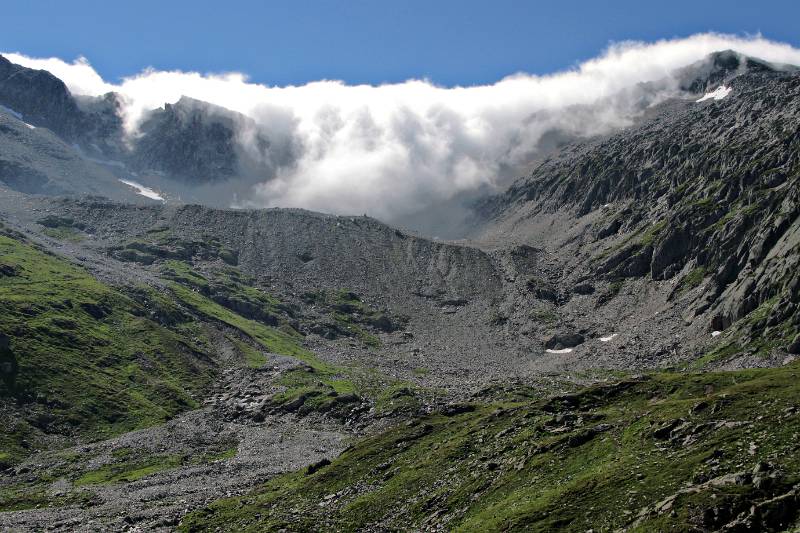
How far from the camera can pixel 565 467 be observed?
84125mm

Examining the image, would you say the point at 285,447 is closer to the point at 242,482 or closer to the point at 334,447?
the point at 334,447

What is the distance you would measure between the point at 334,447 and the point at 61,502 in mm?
55173

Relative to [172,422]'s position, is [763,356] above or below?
below

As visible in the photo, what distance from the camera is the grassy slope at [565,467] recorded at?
215 feet

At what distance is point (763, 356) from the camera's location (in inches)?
7594

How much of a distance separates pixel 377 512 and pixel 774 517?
47.1 metres

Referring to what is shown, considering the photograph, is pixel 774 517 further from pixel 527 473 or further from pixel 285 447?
pixel 285 447

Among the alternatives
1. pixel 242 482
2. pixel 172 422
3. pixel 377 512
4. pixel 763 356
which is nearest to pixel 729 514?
pixel 377 512

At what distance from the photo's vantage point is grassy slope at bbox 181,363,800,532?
65625 mm

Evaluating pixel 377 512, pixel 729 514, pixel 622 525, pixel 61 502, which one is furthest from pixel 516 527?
pixel 61 502

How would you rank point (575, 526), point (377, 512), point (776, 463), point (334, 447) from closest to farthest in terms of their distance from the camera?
point (776, 463), point (575, 526), point (377, 512), point (334, 447)

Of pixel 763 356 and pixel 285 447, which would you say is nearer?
pixel 285 447

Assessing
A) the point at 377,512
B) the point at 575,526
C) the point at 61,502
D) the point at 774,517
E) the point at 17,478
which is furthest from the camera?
the point at 17,478

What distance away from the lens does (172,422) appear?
19738 cm
